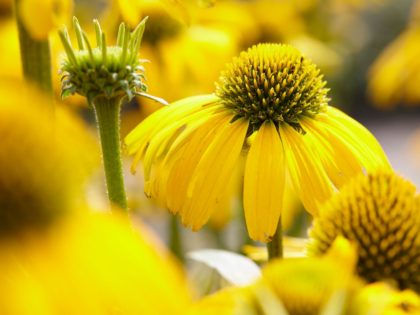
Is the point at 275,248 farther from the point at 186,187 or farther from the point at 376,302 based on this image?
the point at 376,302

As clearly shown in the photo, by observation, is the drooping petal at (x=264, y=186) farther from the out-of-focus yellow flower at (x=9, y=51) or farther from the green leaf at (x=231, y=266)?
the out-of-focus yellow flower at (x=9, y=51)

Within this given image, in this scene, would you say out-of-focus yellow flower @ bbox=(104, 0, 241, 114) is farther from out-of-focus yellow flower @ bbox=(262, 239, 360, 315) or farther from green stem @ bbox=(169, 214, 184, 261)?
out-of-focus yellow flower @ bbox=(262, 239, 360, 315)

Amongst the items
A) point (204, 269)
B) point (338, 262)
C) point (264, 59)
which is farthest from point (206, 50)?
point (338, 262)

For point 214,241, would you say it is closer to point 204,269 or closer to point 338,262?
point 204,269

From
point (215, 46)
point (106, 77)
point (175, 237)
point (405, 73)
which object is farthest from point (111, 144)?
point (405, 73)

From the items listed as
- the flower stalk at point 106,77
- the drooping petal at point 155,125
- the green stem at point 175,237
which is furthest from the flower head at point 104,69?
the green stem at point 175,237

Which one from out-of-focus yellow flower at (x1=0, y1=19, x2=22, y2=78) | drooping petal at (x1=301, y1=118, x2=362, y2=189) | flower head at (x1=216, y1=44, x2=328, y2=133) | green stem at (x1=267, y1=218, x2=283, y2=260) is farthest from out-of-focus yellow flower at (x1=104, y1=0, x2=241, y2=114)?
green stem at (x1=267, y1=218, x2=283, y2=260)
